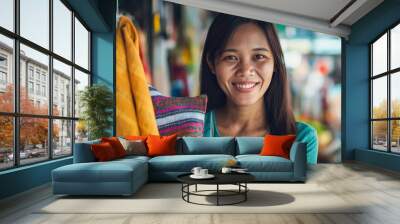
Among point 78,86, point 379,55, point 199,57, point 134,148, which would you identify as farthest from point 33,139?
point 379,55

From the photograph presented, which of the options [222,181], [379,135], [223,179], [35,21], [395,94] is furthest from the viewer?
[379,135]

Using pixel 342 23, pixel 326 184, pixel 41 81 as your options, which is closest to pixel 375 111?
pixel 342 23

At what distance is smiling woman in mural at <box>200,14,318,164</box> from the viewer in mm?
8648

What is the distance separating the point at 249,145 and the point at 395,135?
128 inches

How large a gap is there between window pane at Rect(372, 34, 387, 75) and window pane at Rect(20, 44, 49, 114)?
22.6 feet

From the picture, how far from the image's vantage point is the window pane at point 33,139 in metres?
5.23

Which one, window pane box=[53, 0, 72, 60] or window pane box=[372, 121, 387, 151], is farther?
window pane box=[372, 121, 387, 151]

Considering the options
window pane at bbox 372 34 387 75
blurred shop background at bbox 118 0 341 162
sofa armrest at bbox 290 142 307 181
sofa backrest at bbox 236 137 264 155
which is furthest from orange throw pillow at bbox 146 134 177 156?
window pane at bbox 372 34 387 75

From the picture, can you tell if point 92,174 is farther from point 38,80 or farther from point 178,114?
point 178,114

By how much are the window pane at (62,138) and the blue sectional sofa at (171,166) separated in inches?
44.7

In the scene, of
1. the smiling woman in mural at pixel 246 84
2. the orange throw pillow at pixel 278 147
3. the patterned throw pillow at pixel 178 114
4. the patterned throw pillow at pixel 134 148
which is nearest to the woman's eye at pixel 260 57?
the smiling woman in mural at pixel 246 84

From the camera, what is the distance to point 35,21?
566 cm

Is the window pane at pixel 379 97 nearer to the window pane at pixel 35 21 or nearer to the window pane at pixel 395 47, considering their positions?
the window pane at pixel 395 47

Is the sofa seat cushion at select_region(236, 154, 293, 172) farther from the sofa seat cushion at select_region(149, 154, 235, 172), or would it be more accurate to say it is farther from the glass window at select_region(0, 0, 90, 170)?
the glass window at select_region(0, 0, 90, 170)
